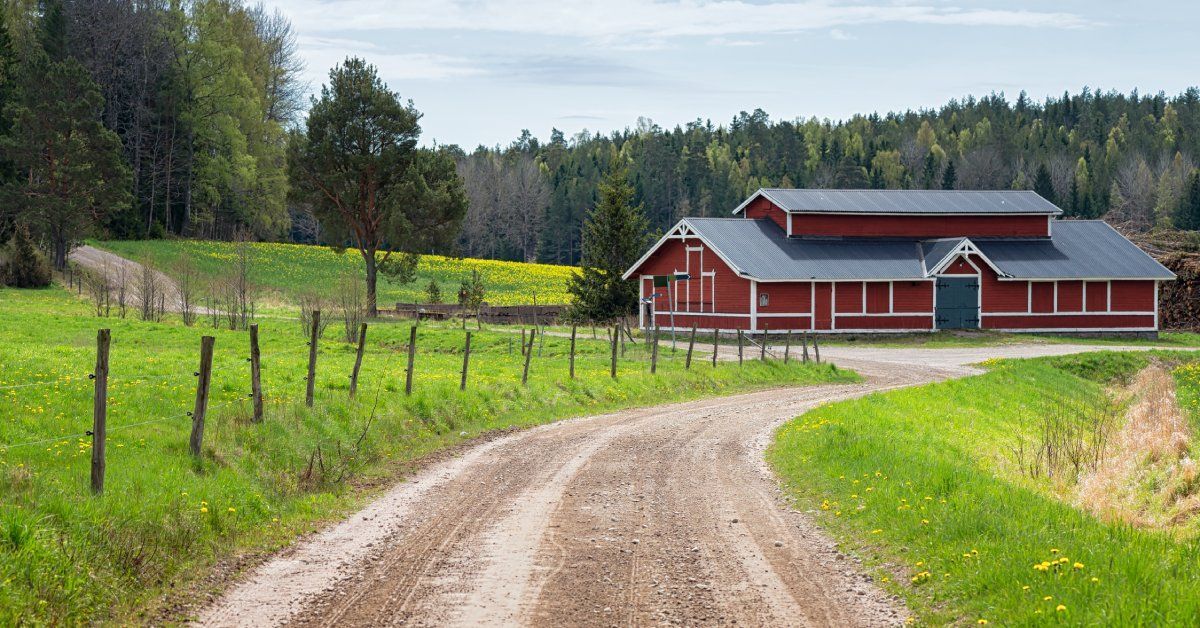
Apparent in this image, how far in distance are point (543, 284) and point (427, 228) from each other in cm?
2303

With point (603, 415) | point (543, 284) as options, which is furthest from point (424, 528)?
point (543, 284)

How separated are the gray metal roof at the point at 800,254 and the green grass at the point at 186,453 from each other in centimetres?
1988

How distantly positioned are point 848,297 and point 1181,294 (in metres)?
21.4

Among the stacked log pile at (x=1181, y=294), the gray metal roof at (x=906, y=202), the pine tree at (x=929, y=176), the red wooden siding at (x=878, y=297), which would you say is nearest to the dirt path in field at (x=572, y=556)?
the red wooden siding at (x=878, y=297)

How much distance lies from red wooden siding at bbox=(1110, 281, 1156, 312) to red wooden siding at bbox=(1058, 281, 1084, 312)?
174 cm

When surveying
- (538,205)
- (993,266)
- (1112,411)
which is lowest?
(1112,411)

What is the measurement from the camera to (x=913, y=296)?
5041 centimetres

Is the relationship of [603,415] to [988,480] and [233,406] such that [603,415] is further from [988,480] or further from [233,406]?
[988,480]

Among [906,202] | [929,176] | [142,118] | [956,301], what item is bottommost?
[956,301]

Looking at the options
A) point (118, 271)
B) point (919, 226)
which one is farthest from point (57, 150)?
point (919, 226)

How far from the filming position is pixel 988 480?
493 inches

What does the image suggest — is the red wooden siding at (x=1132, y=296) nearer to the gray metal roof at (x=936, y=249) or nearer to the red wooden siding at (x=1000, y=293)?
the red wooden siding at (x=1000, y=293)

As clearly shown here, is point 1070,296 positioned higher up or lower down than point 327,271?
lower down

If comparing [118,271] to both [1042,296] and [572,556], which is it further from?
[572,556]
